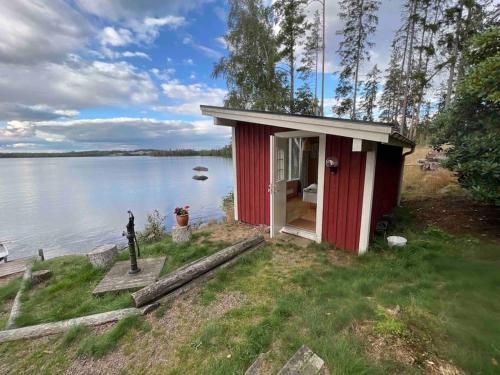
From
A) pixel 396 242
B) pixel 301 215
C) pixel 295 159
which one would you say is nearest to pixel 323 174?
pixel 396 242

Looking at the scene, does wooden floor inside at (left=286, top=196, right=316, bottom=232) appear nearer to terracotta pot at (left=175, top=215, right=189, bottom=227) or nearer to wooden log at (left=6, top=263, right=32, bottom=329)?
terracotta pot at (left=175, top=215, right=189, bottom=227)

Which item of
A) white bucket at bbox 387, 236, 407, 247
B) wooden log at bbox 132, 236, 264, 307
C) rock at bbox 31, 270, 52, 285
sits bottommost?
rock at bbox 31, 270, 52, 285

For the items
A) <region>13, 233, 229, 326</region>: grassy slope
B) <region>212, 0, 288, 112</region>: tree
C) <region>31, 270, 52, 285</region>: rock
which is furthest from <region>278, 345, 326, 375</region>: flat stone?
<region>212, 0, 288, 112</region>: tree

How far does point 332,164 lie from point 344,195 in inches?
21.5

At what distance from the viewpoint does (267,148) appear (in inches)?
184

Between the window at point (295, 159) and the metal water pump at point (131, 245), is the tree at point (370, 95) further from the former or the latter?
the metal water pump at point (131, 245)

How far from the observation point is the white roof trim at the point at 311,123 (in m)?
3.02

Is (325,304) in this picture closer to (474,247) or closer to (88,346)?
(88,346)

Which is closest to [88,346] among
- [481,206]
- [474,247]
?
[474,247]

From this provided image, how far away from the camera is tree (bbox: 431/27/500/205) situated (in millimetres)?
3250

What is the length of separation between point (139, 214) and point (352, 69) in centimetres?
1274

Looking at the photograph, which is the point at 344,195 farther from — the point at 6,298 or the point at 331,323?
the point at 6,298

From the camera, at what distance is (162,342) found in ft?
6.88

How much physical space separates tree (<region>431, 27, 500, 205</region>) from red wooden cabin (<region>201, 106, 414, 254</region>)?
0.80 meters
